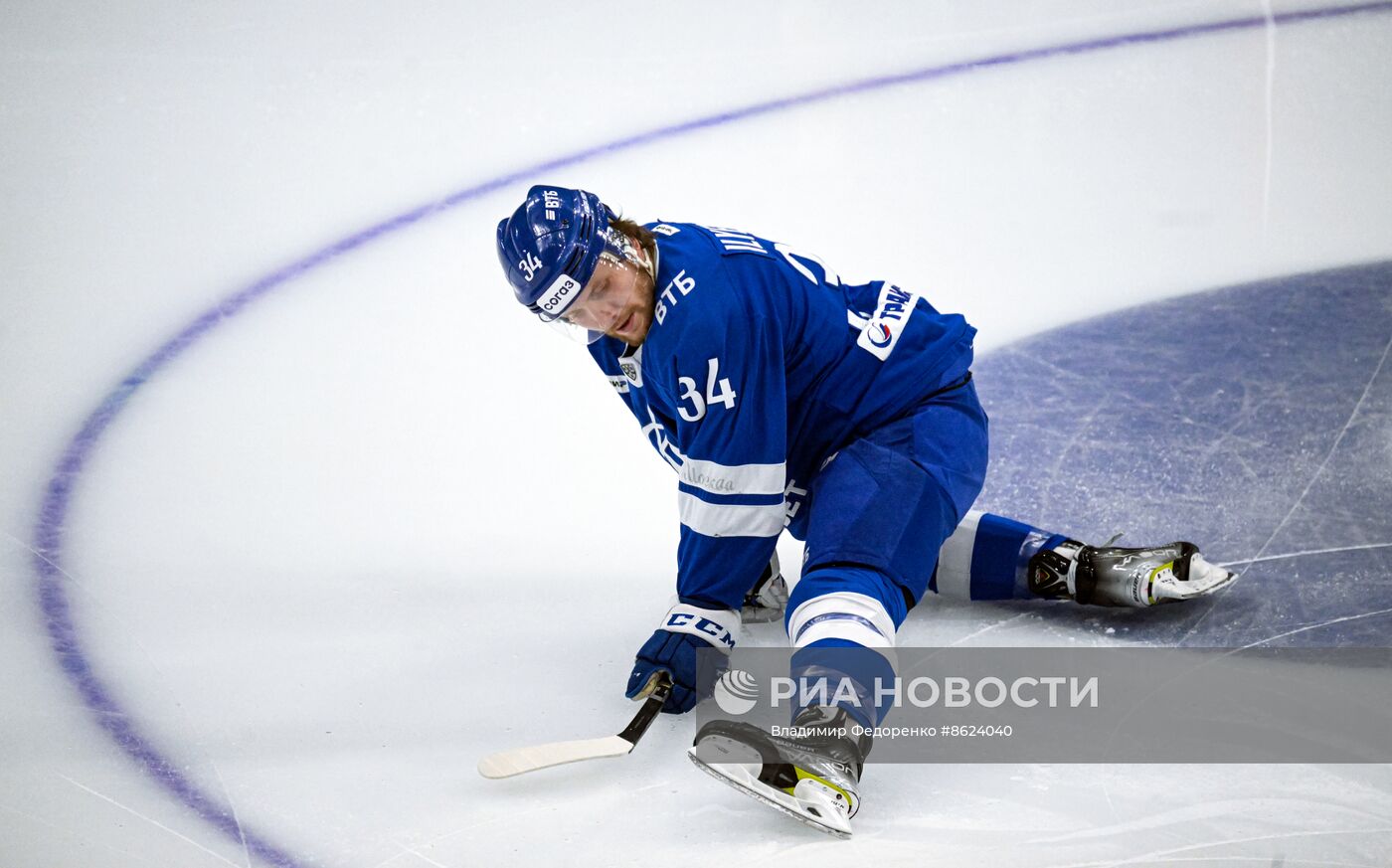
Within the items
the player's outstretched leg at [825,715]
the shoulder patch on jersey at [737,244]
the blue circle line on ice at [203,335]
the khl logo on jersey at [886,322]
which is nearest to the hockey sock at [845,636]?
the player's outstretched leg at [825,715]

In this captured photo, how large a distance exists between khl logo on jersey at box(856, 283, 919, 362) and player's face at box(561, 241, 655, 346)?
40 cm

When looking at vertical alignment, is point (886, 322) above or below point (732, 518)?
above

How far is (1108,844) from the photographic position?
210 cm

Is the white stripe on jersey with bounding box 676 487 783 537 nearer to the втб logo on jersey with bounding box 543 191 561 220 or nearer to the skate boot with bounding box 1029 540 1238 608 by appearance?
the втб logo on jersey with bounding box 543 191 561 220

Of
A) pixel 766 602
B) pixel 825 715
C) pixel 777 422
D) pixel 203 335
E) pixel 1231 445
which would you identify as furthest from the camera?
pixel 203 335

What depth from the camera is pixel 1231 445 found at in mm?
3553

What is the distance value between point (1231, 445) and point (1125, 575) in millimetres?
827

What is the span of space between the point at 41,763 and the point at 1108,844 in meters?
1.71

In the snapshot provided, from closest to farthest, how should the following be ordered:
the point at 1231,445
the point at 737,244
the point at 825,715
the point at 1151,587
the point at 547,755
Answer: the point at 825,715, the point at 547,755, the point at 737,244, the point at 1151,587, the point at 1231,445

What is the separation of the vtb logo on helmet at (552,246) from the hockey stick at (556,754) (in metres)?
0.72

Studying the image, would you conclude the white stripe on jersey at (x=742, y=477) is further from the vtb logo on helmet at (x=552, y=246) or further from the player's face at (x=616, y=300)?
the vtb logo on helmet at (x=552, y=246)

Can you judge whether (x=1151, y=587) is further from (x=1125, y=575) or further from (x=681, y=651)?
(x=681, y=651)

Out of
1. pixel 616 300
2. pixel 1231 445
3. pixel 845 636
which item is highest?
pixel 1231 445

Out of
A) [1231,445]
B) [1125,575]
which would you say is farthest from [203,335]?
[1231,445]
